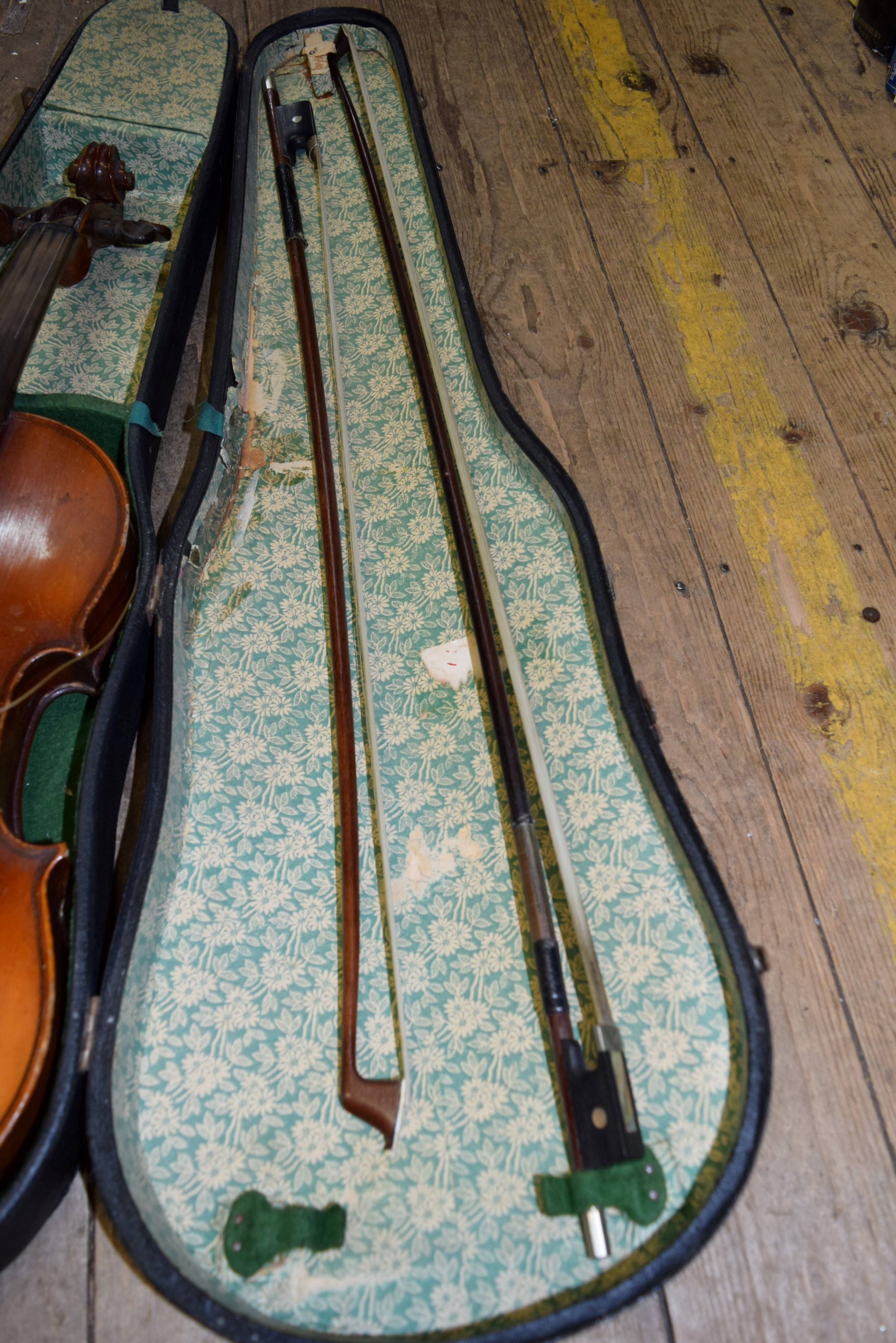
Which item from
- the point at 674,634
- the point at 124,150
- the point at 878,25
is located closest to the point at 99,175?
the point at 124,150

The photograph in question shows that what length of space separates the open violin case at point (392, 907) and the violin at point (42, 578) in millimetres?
48

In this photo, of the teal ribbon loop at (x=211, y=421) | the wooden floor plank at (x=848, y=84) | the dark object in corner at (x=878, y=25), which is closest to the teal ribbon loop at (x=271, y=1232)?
the teal ribbon loop at (x=211, y=421)

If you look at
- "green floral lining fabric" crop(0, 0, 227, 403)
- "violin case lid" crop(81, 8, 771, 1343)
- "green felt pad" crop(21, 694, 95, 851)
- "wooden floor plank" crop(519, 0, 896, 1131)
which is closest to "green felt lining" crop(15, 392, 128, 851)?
"green felt pad" crop(21, 694, 95, 851)

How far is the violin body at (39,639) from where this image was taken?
0.89m

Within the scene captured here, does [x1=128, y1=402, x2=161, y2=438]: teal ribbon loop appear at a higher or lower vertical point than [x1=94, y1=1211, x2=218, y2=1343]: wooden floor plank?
higher

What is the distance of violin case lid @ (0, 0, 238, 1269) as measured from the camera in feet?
3.13

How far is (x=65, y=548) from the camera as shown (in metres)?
1.18

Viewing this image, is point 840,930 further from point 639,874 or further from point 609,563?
point 609,563

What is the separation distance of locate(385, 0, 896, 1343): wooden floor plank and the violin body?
735 millimetres

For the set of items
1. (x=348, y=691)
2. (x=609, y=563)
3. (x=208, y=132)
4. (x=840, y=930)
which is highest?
(x=208, y=132)

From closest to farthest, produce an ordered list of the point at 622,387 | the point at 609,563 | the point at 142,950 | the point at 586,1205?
the point at 586,1205
the point at 142,950
the point at 609,563
the point at 622,387

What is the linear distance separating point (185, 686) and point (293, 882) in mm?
305

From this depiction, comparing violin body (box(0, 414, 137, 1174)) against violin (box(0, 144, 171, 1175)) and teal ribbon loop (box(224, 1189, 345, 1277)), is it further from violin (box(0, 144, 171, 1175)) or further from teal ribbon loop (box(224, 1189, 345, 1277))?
teal ribbon loop (box(224, 1189, 345, 1277))

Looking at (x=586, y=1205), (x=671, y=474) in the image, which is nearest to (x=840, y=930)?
(x=586, y=1205)
